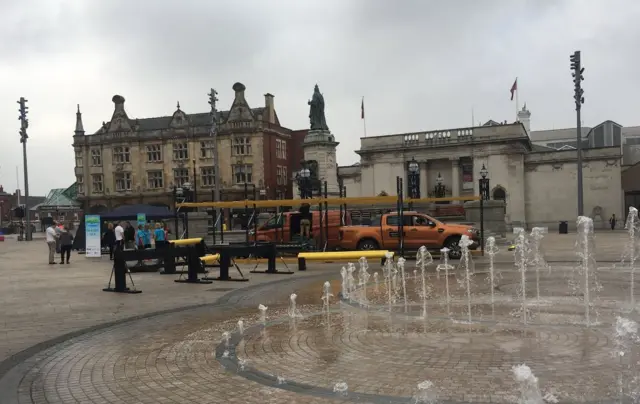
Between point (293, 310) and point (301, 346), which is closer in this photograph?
point (301, 346)

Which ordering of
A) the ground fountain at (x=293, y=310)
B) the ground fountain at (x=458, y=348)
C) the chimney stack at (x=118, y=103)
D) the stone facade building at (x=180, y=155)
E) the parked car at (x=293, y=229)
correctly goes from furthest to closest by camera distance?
1. the chimney stack at (x=118, y=103)
2. the stone facade building at (x=180, y=155)
3. the parked car at (x=293, y=229)
4. the ground fountain at (x=293, y=310)
5. the ground fountain at (x=458, y=348)

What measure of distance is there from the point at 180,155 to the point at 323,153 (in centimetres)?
2709

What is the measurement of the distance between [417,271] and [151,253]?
7.85 m

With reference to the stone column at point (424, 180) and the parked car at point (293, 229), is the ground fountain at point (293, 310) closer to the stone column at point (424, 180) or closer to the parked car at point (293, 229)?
the parked car at point (293, 229)

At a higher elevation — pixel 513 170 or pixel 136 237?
pixel 513 170

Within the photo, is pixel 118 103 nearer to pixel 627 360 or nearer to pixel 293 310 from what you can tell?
pixel 293 310

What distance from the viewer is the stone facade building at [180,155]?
214ft

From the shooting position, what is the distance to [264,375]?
6363 millimetres

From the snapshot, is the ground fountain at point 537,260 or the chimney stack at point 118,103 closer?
the ground fountain at point 537,260

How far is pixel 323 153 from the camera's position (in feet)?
157

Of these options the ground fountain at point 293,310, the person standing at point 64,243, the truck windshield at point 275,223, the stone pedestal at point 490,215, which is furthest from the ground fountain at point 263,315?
the stone pedestal at point 490,215

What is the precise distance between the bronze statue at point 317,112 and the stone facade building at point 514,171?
28.7ft

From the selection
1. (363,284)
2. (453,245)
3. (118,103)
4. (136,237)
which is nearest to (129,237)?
(136,237)

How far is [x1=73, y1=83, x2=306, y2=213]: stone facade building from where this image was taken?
214 ft
